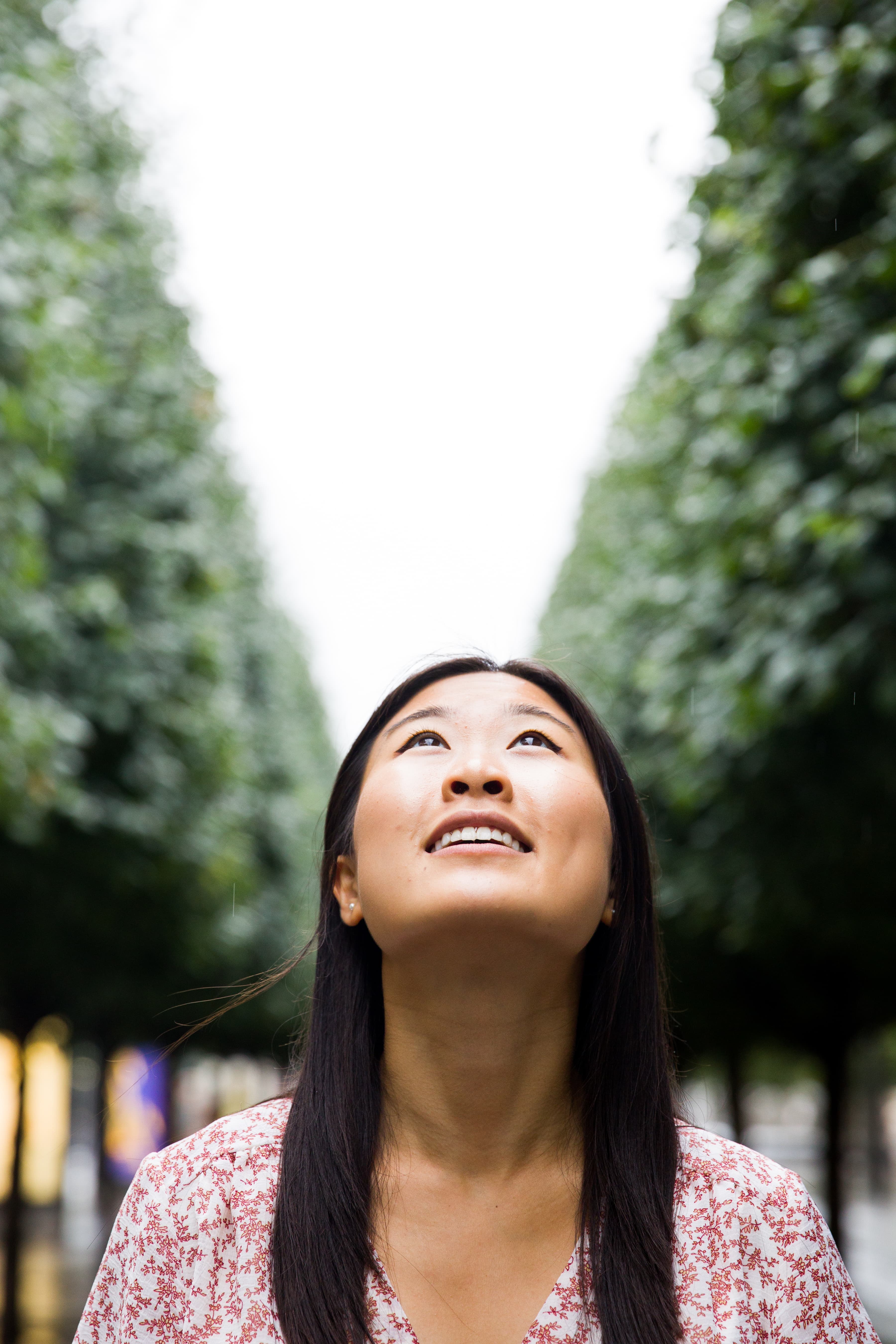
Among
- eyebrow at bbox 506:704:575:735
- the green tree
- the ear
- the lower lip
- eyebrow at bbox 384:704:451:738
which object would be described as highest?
the green tree

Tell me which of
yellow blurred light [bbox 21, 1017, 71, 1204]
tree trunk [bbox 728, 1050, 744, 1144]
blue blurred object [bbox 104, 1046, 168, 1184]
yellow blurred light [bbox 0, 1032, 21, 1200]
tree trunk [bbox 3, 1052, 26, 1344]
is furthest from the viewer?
blue blurred object [bbox 104, 1046, 168, 1184]

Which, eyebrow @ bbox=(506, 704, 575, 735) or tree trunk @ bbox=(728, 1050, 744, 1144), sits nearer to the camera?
eyebrow @ bbox=(506, 704, 575, 735)

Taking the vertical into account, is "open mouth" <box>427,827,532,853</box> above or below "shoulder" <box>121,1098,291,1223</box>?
above

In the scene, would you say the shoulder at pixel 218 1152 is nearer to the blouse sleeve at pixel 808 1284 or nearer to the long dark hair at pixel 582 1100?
the long dark hair at pixel 582 1100

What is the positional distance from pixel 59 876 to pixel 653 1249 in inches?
379

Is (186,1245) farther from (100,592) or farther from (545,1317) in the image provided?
(100,592)

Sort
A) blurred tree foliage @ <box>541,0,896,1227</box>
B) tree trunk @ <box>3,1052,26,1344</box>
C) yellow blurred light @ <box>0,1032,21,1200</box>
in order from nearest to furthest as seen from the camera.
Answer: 1. blurred tree foliage @ <box>541,0,896,1227</box>
2. tree trunk @ <box>3,1052,26,1344</box>
3. yellow blurred light @ <box>0,1032,21,1200</box>

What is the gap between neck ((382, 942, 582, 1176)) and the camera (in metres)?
2.12

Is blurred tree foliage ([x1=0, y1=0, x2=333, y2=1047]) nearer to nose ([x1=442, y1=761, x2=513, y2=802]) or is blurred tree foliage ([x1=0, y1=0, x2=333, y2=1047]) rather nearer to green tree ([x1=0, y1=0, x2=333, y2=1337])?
green tree ([x1=0, y1=0, x2=333, y2=1337])

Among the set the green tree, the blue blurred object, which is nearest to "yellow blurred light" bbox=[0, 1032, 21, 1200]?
the green tree

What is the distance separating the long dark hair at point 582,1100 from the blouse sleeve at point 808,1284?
0.15 metres

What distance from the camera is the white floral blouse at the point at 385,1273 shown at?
196 centimetres

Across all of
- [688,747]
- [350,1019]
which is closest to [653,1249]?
[350,1019]

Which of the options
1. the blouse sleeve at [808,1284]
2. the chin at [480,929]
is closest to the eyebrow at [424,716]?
the chin at [480,929]
